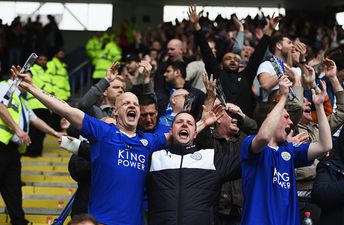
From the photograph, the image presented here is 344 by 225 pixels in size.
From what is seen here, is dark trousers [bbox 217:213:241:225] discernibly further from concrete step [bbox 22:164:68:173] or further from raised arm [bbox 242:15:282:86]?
concrete step [bbox 22:164:68:173]

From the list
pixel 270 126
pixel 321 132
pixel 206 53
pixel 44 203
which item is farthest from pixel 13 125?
pixel 321 132

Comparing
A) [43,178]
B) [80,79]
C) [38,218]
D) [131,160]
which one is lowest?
[38,218]

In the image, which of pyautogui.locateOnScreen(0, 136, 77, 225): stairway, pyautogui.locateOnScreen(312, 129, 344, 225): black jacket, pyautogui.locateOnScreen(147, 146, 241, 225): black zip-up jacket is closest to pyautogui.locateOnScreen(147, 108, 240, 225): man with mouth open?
pyautogui.locateOnScreen(147, 146, 241, 225): black zip-up jacket

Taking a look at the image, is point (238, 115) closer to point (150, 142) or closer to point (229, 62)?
point (150, 142)

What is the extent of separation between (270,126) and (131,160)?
130cm

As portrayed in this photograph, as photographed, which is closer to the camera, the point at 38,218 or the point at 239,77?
the point at 239,77

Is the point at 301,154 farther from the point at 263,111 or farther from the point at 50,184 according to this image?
the point at 50,184

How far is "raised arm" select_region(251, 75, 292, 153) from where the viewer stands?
22.5 ft

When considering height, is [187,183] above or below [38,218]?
above

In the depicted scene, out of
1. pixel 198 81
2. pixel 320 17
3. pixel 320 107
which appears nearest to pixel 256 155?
pixel 320 107

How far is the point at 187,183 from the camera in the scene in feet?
24.4

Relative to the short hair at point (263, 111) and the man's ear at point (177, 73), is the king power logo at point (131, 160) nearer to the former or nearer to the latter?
the short hair at point (263, 111)

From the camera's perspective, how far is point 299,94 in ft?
27.7

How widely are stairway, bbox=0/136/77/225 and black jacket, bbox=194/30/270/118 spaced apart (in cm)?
269
